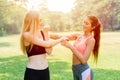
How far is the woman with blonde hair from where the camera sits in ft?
11.2

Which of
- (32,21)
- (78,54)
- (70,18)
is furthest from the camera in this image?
(70,18)

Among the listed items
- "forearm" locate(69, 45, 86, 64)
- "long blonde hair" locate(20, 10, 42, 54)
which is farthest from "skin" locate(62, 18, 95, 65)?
"long blonde hair" locate(20, 10, 42, 54)

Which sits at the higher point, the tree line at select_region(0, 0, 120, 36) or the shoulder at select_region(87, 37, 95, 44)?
the shoulder at select_region(87, 37, 95, 44)

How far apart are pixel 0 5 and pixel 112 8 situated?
17264 mm

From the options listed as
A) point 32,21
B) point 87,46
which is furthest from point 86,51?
point 32,21

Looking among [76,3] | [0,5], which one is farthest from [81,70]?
[76,3]

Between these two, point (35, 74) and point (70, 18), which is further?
point (70, 18)

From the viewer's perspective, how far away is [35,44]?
3477 mm

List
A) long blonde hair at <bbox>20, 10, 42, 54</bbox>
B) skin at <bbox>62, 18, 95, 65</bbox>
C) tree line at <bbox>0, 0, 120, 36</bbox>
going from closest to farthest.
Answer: long blonde hair at <bbox>20, 10, 42, 54</bbox> → skin at <bbox>62, 18, 95, 65</bbox> → tree line at <bbox>0, 0, 120, 36</bbox>

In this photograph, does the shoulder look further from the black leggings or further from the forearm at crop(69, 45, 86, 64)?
the black leggings

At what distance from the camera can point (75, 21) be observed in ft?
134

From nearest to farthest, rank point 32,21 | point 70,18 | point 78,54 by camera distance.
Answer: point 32,21 → point 78,54 → point 70,18

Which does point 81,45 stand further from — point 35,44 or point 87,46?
point 35,44

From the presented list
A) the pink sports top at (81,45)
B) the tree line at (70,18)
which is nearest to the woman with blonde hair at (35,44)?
the pink sports top at (81,45)
